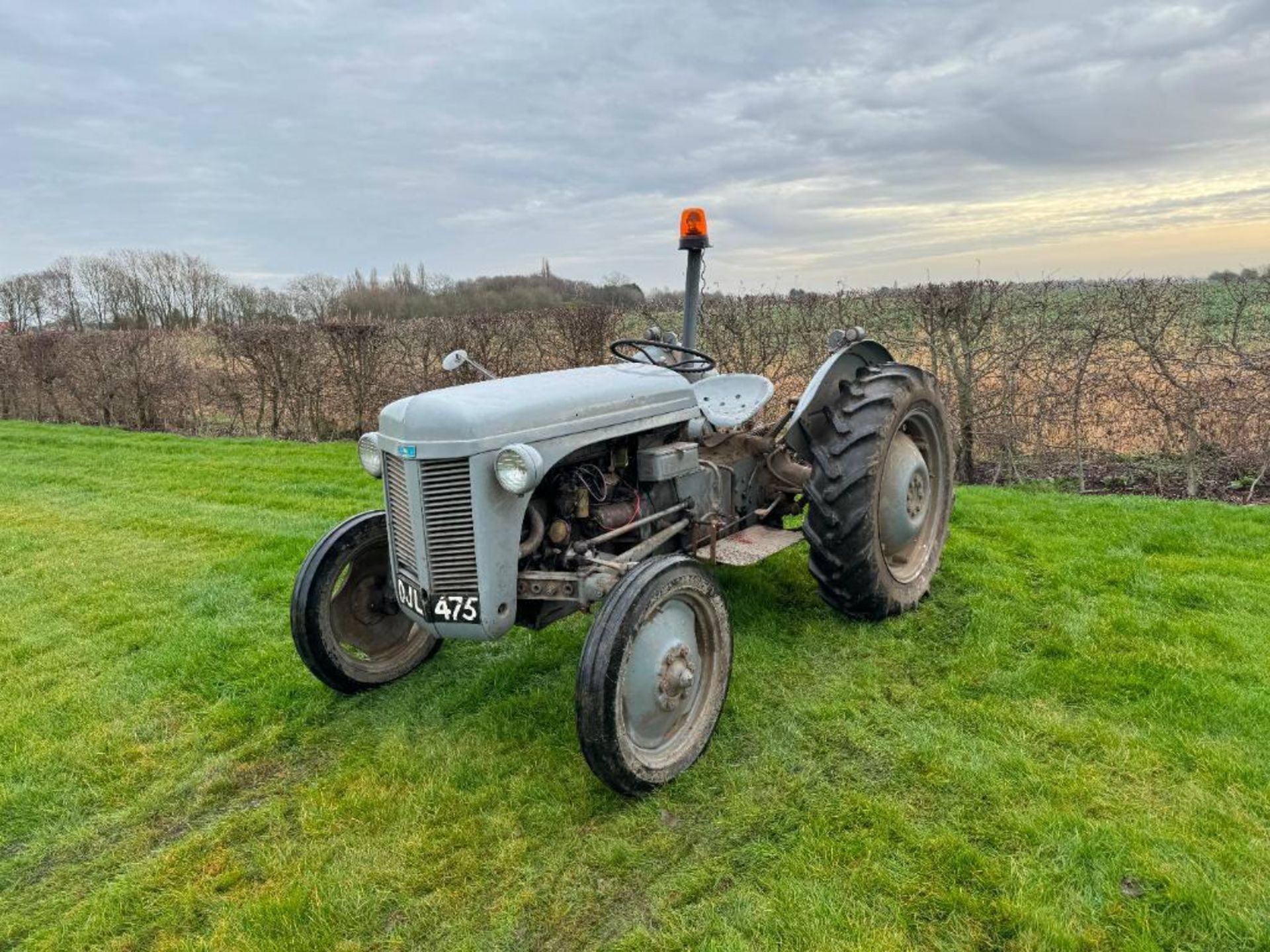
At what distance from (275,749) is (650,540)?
1739mm

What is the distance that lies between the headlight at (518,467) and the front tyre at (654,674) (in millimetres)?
476

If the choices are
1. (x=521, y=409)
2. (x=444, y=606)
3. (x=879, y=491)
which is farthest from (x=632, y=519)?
(x=879, y=491)

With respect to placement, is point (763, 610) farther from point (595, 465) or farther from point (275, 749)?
point (275, 749)

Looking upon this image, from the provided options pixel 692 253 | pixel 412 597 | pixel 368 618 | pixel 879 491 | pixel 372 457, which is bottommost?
pixel 368 618

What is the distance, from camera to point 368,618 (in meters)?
3.62

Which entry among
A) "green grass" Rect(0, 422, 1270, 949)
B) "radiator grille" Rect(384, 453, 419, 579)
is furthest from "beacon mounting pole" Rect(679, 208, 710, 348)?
"radiator grille" Rect(384, 453, 419, 579)

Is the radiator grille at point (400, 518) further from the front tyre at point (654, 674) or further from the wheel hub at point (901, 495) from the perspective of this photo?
the wheel hub at point (901, 495)

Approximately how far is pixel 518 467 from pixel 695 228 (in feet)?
6.45

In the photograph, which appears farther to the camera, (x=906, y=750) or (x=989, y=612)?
(x=989, y=612)

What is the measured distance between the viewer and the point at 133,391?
43.6 feet

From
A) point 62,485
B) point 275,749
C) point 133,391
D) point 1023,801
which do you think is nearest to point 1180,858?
point 1023,801

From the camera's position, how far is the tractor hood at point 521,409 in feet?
8.96

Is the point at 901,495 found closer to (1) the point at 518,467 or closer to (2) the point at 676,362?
(2) the point at 676,362

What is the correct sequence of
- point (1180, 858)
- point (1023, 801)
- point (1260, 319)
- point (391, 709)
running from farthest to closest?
point (1260, 319)
point (391, 709)
point (1023, 801)
point (1180, 858)
